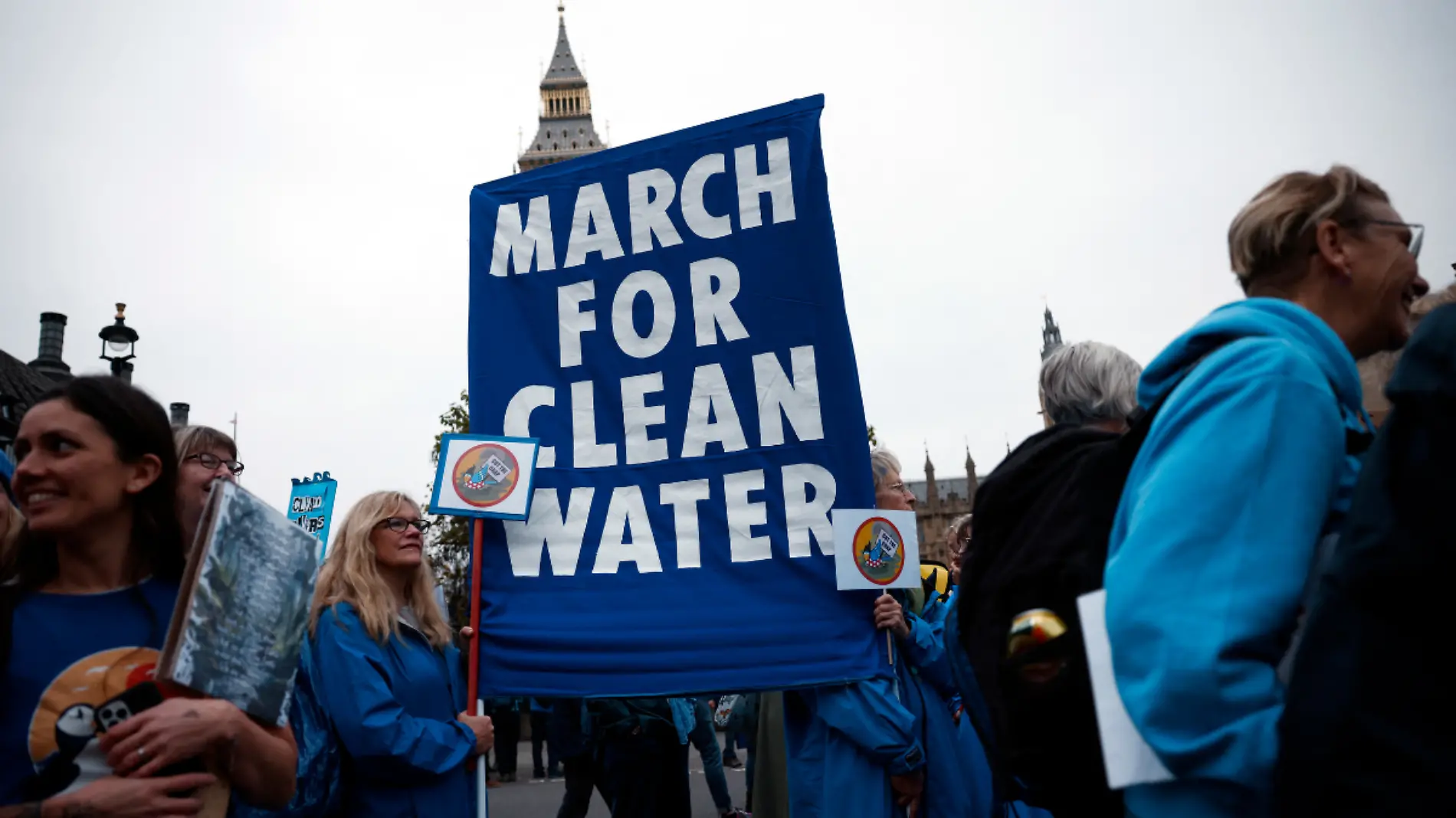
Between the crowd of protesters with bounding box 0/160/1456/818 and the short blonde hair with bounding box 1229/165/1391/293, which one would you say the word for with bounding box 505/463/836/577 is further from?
the short blonde hair with bounding box 1229/165/1391/293

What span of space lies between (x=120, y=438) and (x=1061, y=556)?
7.05 feet

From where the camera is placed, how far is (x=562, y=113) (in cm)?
9238

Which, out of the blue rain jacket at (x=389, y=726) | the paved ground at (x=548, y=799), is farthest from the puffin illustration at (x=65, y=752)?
the paved ground at (x=548, y=799)

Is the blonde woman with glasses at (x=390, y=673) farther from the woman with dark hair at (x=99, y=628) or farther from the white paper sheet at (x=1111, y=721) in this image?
the white paper sheet at (x=1111, y=721)

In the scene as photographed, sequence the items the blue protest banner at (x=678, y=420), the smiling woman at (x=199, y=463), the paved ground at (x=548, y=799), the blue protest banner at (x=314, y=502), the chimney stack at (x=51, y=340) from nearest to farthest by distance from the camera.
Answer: the smiling woman at (x=199, y=463) → the blue protest banner at (x=678, y=420) → the blue protest banner at (x=314, y=502) → the paved ground at (x=548, y=799) → the chimney stack at (x=51, y=340)

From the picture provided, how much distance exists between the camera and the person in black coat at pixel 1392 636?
46.8 inches

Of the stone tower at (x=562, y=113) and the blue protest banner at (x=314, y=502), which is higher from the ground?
the stone tower at (x=562, y=113)

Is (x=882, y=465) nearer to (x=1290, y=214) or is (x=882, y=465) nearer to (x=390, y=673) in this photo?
(x=390, y=673)

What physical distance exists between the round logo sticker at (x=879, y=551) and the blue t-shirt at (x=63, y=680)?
260 centimetres

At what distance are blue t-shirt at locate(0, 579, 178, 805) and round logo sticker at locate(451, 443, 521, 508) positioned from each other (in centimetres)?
226

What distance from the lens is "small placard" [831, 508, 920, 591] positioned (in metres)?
3.97

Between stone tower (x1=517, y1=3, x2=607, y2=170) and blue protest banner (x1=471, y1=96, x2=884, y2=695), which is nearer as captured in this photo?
blue protest banner (x1=471, y1=96, x2=884, y2=695)

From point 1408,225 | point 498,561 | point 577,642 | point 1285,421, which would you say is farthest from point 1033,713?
point 498,561

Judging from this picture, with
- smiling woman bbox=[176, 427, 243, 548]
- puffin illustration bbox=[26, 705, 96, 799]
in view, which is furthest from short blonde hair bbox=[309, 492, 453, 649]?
puffin illustration bbox=[26, 705, 96, 799]
